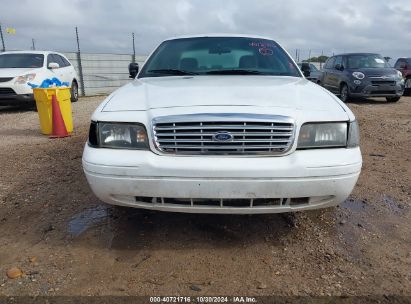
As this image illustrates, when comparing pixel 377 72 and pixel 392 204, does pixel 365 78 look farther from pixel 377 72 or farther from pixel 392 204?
pixel 392 204

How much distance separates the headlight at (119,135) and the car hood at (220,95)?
0.15 m

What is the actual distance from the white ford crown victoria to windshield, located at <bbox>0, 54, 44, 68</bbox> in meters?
9.01

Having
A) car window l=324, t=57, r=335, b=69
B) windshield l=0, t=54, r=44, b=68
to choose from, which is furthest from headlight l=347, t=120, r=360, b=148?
car window l=324, t=57, r=335, b=69

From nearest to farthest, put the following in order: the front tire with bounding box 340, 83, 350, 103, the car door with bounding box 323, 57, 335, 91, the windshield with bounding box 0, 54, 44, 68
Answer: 1. the windshield with bounding box 0, 54, 44, 68
2. the front tire with bounding box 340, 83, 350, 103
3. the car door with bounding box 323, 57, 335, 91

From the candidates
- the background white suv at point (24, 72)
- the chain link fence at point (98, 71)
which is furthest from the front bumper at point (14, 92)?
the chain link fence at point (98, 71)

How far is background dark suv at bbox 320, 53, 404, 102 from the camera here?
11.9m

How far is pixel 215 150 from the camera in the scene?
2.53 meters

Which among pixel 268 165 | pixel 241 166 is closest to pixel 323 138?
pixel 268 165

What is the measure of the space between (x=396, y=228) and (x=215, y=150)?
1752 mm

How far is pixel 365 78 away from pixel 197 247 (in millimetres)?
10734

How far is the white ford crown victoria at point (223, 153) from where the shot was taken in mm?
2463

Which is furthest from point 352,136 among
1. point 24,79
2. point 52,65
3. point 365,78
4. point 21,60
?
point 21,60

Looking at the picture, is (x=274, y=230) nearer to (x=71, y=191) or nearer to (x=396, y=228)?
(x=396, y=228)

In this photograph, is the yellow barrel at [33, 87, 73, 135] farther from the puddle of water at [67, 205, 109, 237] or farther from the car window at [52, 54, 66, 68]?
the car window at [52, 54, 66, 68]
